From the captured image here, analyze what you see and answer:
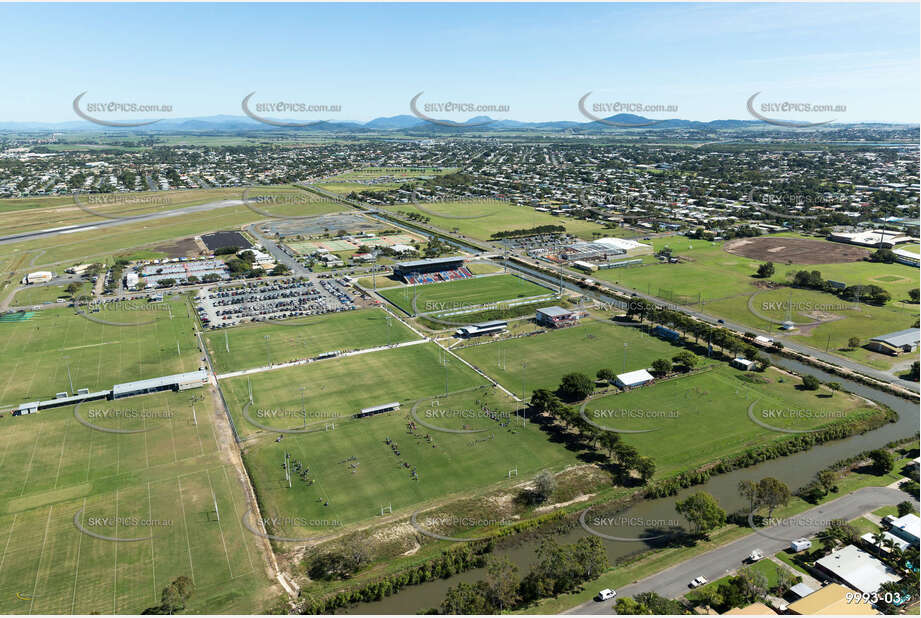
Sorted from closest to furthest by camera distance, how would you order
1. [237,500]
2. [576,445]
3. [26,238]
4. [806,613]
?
[806,613], [237,500], [576,445], [26,238]

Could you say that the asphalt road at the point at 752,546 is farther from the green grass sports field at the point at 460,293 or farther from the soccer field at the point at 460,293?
the green grass sports field at the point at 460,293

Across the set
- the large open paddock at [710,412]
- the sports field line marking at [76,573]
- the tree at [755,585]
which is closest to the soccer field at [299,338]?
the sports field line marking at [76,573]

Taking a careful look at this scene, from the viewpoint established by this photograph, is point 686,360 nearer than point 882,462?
No

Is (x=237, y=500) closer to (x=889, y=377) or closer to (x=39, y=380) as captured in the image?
(x=39, y=380)

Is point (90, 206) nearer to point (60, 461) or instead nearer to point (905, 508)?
point (60, 461)

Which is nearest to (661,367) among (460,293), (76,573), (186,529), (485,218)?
(460,293)

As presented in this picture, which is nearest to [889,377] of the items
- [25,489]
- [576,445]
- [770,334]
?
[770,334]
